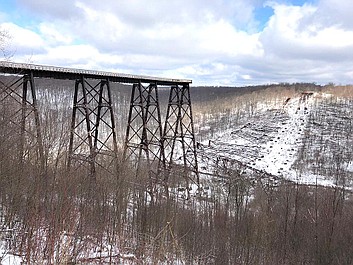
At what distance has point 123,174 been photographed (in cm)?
1205

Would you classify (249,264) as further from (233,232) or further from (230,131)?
(230,131)

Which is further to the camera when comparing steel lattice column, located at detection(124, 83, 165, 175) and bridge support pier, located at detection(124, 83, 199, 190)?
bridge support pier, located at detection(124, 83, 199, 190)

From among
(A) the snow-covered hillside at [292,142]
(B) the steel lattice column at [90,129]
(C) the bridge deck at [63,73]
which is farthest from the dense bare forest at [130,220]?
(A) the snow-covered hillside at [292,142]

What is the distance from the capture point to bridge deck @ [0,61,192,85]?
9.09 meters

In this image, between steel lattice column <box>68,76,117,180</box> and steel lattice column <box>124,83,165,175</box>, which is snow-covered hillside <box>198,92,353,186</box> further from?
steel lattice column <box>68,76,117,180</box>

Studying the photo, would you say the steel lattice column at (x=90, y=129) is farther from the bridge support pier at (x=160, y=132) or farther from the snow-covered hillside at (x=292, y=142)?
the snow-covered hillside at (x=292, y=142)

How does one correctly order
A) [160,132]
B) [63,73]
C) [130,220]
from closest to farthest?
[63,73] → [130,220] → [160,132]

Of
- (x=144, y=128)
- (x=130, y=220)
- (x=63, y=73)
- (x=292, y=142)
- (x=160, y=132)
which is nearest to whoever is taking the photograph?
(x=63, y=73)

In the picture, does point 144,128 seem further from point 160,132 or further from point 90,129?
point 90,129

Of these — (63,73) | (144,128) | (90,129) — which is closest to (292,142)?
(144,128)

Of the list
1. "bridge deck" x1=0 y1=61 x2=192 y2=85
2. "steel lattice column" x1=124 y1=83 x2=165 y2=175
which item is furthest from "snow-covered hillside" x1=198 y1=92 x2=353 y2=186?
"bridge deck" x1=0 y1=61 x2=192 y2=85

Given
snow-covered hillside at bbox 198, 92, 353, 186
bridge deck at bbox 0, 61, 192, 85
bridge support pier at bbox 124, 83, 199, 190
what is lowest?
snow-covered hillside at bbox 198, 92, 353, 186

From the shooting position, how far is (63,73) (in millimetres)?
10656

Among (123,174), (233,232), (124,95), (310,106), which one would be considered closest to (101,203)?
(123,174)
